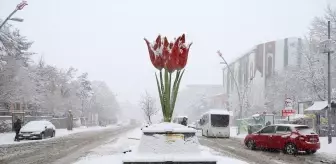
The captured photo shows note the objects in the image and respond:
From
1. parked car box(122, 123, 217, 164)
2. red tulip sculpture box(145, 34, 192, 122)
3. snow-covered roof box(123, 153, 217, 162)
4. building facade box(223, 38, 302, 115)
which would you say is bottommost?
snow-covered roof box(123, 153, 217, 162)

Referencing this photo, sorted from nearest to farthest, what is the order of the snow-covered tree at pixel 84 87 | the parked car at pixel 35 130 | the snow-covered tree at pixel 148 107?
the parked car at pixel 35 130 < the snow-covered tree at pixel 148 107 < the snow-covered tree at pixel 84 87

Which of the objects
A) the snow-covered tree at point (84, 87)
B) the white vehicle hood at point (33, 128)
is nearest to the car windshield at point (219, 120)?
the white vehicle hood at point (33, 128)

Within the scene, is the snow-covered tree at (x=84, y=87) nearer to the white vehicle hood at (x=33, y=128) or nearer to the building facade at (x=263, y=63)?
the building facade at (x=263, y=63)

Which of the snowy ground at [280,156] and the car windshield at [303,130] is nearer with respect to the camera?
the snowy ground at [280,156]

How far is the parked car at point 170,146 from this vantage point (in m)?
6.63

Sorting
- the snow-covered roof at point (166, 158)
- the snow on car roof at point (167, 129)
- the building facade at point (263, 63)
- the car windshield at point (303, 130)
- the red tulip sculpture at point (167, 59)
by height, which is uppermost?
the building facade at point (263, 63)

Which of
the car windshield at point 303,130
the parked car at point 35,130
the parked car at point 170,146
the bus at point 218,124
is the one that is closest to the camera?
the parked car at point 170,146

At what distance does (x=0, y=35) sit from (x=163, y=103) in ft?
111

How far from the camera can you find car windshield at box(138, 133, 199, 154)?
6.85 m

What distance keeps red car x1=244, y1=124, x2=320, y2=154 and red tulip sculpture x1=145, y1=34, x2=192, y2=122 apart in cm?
1265

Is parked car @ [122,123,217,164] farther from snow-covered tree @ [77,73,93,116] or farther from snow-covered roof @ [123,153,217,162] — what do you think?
snow-covered tree @ [77,73,93,116]

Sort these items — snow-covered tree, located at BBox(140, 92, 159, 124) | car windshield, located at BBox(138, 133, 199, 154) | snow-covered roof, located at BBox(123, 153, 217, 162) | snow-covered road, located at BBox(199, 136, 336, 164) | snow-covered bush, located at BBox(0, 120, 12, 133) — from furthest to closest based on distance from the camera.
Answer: snow-covered tree, located at BBox(140, 92, 159, 124)
snow-covered bush, located at BBox(0, 120, 12, 133)
snow-covered road, located at BBox(199, 136, 336, 164)
car windshield, located at BBox(138, 133, 199, 154)
snow-covered roof, located at BBox(123, 153, 217, 162)

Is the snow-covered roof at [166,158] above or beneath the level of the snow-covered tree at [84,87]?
beneath

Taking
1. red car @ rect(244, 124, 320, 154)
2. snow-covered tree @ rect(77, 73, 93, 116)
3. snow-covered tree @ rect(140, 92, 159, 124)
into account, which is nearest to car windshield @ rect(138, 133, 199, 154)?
red car @ rect(244, 124, 320, 154)
